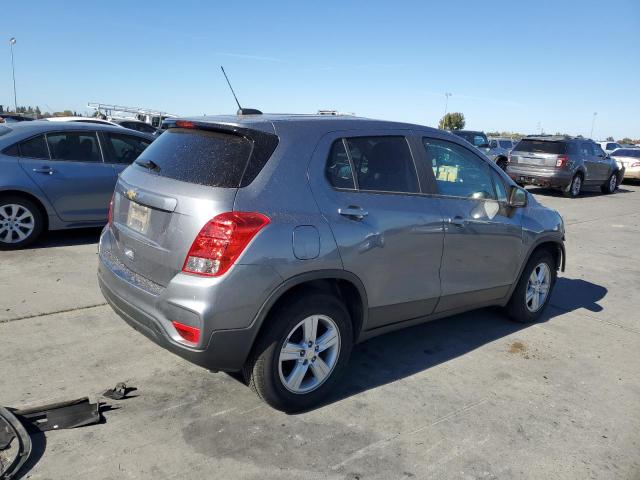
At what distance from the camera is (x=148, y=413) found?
129 inches

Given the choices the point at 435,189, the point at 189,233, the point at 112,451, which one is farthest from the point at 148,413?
the point at 435,189

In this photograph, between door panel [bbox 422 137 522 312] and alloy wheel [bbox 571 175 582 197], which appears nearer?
door panel [bbox 422 137 522 312]

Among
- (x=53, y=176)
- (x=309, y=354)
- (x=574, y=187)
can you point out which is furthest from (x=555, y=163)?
(x=309, y=354)

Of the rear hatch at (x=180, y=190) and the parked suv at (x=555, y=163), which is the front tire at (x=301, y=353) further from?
the parked suv at (x=555, y=163)

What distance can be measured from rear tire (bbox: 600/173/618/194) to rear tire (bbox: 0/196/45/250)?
56.8 feet

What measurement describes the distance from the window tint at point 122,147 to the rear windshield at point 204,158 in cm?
406

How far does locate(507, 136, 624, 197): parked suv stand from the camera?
51.2 ft

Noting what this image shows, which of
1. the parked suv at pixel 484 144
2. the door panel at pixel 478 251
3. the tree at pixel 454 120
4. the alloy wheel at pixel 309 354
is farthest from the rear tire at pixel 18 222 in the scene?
the tree at pixel 454 120

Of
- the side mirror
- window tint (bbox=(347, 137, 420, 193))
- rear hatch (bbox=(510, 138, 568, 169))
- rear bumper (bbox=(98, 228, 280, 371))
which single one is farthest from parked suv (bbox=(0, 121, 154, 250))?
rear hatch (bbox=(510, 138, 568, 169))

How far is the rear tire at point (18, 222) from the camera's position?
6.52 m

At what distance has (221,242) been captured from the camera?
2.91 meters

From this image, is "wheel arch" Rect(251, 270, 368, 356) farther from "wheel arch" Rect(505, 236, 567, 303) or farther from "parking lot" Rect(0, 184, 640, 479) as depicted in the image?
"wheel arch" Rect(505, 236, 567, 303)

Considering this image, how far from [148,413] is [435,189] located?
95.9 inches

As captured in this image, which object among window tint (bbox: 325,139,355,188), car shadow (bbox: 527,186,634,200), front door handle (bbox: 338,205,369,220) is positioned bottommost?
car shadow (bbox: 527,186,634,200)
